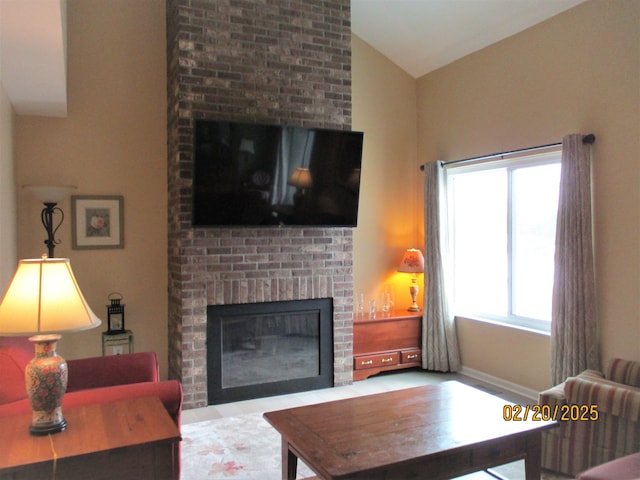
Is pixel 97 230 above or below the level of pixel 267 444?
above

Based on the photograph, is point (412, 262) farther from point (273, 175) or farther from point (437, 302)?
point (273, 175)

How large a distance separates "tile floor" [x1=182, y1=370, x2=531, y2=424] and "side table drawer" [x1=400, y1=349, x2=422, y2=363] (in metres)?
0.12

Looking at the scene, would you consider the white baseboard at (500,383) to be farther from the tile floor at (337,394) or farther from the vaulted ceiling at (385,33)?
the vaulted ceiling at (385,33)

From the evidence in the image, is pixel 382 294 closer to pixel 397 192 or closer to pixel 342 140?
pixel 397 192

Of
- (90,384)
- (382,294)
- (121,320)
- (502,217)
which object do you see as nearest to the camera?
(90,384)

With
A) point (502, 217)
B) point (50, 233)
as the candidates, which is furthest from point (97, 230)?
point (502, 217)

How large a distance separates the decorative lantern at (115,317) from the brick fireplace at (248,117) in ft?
1.36

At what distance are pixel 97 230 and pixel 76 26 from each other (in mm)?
1708

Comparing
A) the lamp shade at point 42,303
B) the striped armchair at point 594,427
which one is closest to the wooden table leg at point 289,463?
the lamp shade at point 42,303

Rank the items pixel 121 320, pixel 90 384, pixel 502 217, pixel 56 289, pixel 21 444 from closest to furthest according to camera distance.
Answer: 1. pixel 21 444
2. pixel 56 289
3. pixel 90 384
4. pixel 121 320
5. pixel 502 217

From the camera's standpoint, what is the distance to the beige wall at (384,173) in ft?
18.0

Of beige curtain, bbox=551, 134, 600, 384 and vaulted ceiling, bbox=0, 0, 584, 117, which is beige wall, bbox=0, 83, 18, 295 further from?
beige curtain, bbox=551, 134, 600, 384

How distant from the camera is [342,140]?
4477 mm
